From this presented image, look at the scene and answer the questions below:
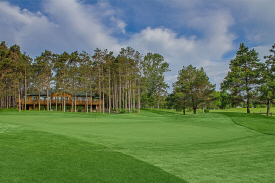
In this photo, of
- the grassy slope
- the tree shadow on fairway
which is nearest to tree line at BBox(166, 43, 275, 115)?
the tree shadow on fairway

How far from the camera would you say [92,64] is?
44875 mm

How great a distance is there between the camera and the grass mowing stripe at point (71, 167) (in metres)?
3.34

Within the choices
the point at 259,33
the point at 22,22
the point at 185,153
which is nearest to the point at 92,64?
the point at 22,22

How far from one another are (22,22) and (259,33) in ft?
109

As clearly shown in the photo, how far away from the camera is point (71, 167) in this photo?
3938 millimetres

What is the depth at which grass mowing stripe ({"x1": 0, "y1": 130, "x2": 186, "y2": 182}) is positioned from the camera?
3344 mm

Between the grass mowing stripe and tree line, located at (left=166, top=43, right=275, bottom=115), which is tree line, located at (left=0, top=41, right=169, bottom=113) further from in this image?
the grass mowing stripe

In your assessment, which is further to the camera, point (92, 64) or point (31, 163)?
point (92, 64)

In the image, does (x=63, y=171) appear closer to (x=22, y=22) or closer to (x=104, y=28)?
(x=104, y=28)

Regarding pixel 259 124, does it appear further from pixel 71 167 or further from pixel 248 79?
pixel 248 79

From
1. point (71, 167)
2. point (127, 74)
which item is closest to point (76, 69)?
→ point (127, 74)

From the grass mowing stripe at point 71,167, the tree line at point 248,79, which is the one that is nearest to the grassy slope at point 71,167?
the grass mowing stripe at point 71,167

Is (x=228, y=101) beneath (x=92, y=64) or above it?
beneath

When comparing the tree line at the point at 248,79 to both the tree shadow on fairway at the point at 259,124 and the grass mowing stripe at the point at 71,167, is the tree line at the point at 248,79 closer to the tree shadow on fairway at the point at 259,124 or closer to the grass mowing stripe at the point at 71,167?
the tree shadow on fairway at the point at 259,124
